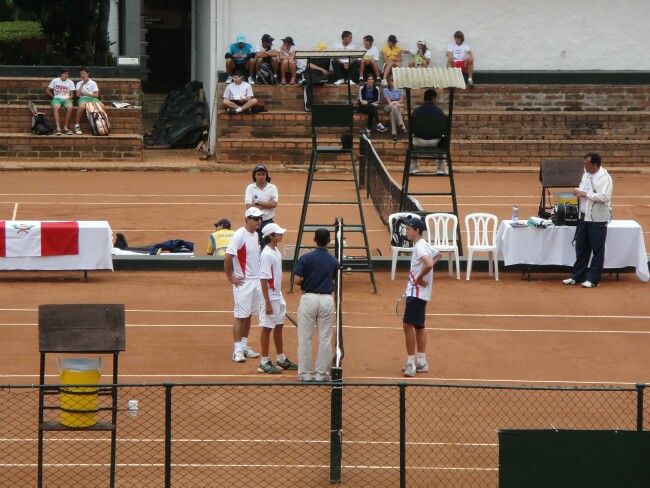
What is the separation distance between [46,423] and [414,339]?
4.92 metres

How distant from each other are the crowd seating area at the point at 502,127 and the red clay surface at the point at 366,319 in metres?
6.60

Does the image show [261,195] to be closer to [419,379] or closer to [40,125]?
[419,379]

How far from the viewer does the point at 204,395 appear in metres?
13.6

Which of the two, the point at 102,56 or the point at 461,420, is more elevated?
the point at 102,56

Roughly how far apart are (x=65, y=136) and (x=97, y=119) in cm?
90

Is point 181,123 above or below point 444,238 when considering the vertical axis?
above

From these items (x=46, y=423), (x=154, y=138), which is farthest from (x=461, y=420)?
(x=154, y=138)

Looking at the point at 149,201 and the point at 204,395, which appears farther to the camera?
the point at 149,201

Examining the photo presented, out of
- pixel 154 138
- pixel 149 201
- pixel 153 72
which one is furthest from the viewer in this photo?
pixel 153 72

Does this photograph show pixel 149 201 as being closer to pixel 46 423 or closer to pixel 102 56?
pixel 102 56

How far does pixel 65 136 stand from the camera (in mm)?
32250

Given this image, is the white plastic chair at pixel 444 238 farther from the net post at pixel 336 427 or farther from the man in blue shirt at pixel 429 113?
the net post at pixel 336 427

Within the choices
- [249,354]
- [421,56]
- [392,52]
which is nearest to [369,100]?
[392,52]

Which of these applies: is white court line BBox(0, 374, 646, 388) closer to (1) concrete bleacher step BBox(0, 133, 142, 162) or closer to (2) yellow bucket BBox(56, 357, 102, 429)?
(2) yellow bucket BBox(56, 357, 102, 429)
